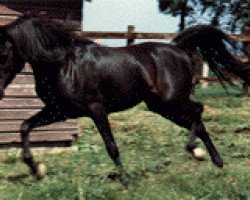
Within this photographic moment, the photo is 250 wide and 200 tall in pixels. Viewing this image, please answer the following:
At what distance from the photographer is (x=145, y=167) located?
7.38m

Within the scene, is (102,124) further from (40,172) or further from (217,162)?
(217,162)

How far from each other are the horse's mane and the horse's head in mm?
63

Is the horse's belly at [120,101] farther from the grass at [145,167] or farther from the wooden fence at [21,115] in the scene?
the wooden fence at [21,115]

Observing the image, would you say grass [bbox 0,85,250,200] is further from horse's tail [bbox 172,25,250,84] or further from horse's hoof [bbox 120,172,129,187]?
horse's tail [bbox 172,25,250,84]

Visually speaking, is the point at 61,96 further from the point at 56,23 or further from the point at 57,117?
the point at 56,23

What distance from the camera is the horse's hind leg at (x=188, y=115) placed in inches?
287

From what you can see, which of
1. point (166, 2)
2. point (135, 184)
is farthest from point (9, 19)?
point (166, 2)

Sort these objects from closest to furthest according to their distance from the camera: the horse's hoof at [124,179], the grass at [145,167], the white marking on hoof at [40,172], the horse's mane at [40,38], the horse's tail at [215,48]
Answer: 1. the grass at [145,167]
2. the horse's hoof at [124,179]
3. the horse's mane at [40,38]
4. the white marking on hoof at [40,172]
5. the horse's tail at [215,48]

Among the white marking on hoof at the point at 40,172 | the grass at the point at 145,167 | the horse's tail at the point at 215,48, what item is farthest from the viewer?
the horse's tail at the point at 215,48

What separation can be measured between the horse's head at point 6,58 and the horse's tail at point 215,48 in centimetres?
238

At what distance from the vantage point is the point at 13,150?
923 cm

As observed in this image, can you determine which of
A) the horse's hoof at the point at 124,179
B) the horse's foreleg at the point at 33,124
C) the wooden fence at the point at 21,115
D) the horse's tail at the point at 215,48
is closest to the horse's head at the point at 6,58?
the horse's foreleg at the point at 33,124

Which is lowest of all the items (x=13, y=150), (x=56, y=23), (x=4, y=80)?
(x=13, y=150)

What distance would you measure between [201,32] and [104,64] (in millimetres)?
1707
